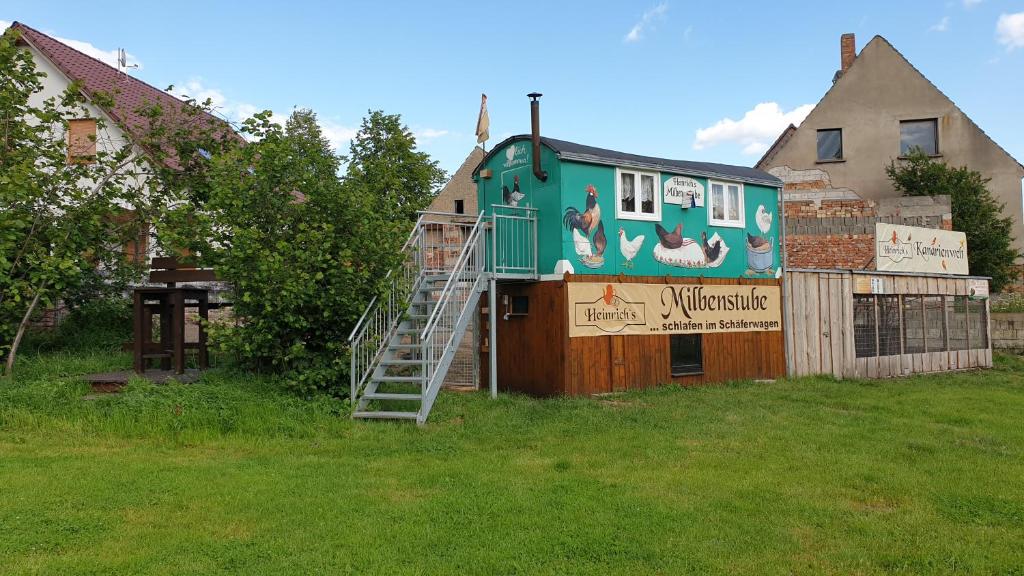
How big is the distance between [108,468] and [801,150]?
29.9 meters

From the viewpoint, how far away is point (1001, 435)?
904 centimetres

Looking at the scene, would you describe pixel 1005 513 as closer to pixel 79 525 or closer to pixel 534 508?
pixel 534 508

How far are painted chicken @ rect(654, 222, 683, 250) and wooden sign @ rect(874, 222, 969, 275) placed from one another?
6038mm

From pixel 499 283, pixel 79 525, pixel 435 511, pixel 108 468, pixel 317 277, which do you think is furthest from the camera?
pixel 499 283

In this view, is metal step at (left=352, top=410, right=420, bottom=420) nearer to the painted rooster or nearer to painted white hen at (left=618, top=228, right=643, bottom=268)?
the painted rooster

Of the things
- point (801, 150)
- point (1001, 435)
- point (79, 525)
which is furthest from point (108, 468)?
point (801, 150)

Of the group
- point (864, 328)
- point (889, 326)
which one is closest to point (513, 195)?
point (864, 328)

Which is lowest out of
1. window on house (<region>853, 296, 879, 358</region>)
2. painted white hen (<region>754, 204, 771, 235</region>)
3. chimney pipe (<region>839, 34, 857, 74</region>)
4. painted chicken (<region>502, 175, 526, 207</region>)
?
window on house (<region>853, 296, 879, 358</region>)

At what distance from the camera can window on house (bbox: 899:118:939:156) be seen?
30.5 metres

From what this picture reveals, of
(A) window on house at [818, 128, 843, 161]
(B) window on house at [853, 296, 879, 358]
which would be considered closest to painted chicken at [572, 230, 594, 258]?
(B) window on house at [853, 296, 879, 358]

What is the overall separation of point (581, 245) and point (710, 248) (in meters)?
3.18

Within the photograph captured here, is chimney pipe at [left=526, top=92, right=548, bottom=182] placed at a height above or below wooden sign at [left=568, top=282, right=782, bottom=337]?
above

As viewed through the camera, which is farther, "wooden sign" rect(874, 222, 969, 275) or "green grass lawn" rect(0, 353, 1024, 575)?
"wooden sign" rect(874, 222, 969, 275)

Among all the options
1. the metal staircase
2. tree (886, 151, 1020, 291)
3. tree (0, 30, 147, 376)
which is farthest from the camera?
tree (886, 151, 1020, 291)
